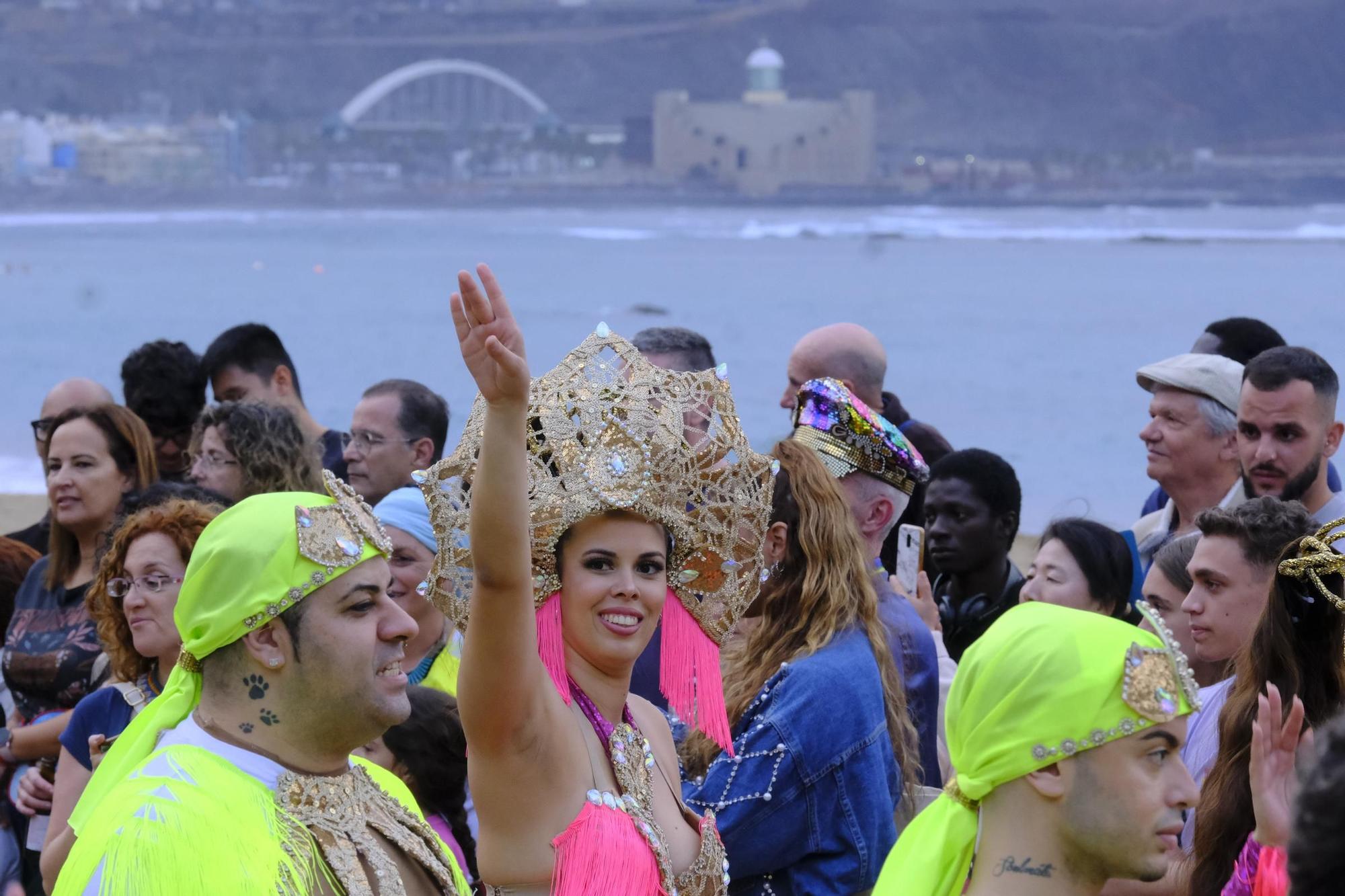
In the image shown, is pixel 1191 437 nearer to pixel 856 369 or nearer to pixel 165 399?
pixel 856 369

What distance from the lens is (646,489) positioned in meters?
3.42

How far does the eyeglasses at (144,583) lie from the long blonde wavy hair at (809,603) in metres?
1.42

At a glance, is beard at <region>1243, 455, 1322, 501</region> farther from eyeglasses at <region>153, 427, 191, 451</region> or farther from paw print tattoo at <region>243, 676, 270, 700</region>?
eyeglasses at <region>153, 427, 191, 451</region>

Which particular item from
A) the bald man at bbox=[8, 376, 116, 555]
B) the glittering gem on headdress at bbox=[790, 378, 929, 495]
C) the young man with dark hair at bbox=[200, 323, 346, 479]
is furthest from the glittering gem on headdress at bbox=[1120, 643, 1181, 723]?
the young man with dark hair at bbox=[200, 323, 346, 479]

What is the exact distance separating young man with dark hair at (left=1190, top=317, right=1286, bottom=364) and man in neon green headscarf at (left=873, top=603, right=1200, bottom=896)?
15.6ft

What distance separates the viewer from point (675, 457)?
3498 mm

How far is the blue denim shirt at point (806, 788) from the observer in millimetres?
3881

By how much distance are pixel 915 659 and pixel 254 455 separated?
254 centimetres

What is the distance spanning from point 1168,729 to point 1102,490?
27.5 m

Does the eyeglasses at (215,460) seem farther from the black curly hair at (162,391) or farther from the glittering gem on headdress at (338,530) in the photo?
the glittering gem on headdress at (338,530)

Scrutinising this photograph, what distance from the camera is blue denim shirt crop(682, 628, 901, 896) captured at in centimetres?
388

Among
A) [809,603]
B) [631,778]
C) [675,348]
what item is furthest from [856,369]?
[631,778]

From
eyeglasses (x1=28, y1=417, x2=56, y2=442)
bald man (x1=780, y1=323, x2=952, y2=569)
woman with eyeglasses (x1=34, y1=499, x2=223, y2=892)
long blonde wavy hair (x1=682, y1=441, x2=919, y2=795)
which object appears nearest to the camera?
long blonde wavy hair (x1=682, y1=441, x2=919, y2=795)

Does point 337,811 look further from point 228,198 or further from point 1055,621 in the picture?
point 228,198
